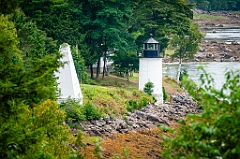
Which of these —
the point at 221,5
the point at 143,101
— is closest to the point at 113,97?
the point at 143,101

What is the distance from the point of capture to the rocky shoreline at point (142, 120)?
30.5 m

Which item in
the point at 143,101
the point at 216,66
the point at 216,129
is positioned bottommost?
the point at 216,66

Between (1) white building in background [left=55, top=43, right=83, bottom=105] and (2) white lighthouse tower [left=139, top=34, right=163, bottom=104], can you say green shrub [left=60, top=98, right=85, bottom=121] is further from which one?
(2) white lighthouse tower [left=139, top=34, right=163, bottom=104]

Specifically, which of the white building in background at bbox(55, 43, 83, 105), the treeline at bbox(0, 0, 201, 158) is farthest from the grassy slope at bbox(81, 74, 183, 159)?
the white building in background at bbox(55, 43, 83, 105)

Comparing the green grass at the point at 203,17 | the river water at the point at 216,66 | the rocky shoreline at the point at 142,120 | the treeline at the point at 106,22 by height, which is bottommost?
the rocky shoreline at the point at 142,120

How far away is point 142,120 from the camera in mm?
34125

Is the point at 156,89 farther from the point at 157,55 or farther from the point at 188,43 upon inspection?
the point at 188,43

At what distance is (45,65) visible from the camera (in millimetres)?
13609

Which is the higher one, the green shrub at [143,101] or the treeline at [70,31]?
the treeline at [70,31]

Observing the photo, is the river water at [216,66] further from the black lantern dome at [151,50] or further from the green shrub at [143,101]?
the green shrub at [143,101]

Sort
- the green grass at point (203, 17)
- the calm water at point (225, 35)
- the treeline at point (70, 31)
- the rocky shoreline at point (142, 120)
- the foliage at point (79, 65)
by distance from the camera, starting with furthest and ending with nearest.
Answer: the green grass at point (203, 17) → the calm water at point (225, 35) → the foliage at point (79, 65) → the rocky shoreline at point (142, 120) → the treeline at point (70, 31)

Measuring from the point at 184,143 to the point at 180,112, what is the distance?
2796cm

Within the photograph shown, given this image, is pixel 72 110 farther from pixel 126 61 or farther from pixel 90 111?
pixel 126 61

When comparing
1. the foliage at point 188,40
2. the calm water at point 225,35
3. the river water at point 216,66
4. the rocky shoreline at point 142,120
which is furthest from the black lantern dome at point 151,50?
the calm water at point 225,35
